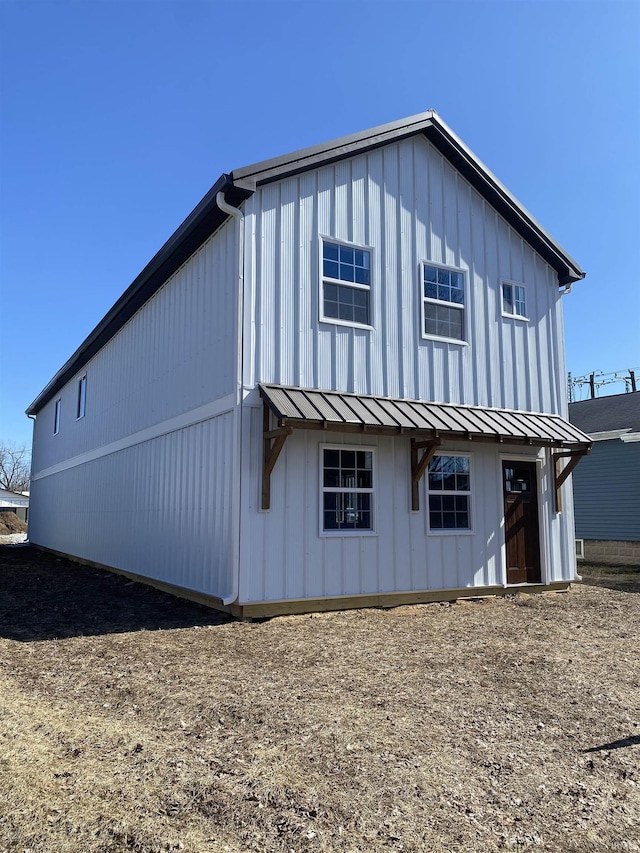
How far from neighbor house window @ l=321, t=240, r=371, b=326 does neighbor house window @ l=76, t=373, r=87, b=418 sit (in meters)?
11.0

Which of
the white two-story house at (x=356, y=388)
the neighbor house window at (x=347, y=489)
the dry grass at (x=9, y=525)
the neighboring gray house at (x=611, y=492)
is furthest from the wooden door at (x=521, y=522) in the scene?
the dry grass at (x=9, y=525)

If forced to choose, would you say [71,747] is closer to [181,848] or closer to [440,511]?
[181,848]

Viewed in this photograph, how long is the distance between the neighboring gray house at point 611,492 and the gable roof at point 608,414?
0.08 ft

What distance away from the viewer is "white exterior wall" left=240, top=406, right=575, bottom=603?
29.6ft

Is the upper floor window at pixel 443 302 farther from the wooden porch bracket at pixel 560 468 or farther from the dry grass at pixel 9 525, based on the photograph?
the dry grass at pixel 9 525

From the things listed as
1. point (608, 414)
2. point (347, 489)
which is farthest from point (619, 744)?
point (608, 414)

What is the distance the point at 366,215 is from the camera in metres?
10.6

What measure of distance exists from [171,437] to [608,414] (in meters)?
14.9

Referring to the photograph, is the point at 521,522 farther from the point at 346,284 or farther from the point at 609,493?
the point at 609,493

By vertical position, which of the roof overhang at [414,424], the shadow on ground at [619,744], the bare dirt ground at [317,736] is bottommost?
the shadow on ground at [619,744]

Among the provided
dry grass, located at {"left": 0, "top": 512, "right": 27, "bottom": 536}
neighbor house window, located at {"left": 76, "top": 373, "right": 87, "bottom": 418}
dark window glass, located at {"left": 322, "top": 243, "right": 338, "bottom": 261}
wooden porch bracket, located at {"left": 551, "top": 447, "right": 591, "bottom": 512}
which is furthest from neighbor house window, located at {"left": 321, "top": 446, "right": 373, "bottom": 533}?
dry grass, located at {"left": 0, "top": 512, "right": 27, "bottom": 536}

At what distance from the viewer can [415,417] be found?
9930mm

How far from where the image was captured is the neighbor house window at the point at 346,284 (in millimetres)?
10141

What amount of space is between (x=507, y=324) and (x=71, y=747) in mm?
9949
